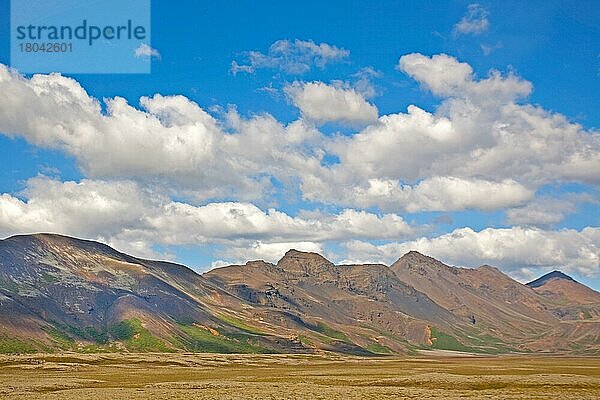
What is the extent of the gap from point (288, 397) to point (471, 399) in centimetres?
2491

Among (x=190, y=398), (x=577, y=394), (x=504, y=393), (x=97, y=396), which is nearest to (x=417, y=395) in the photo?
(x=504, y=393)

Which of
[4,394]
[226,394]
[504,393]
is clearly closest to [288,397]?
[226,394]

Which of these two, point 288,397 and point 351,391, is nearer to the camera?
point 288,397

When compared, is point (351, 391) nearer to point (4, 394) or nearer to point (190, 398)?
point (190, 398)

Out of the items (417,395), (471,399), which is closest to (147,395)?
(417,395)

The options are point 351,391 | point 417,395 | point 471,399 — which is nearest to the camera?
point 471,399

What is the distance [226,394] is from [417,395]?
27900 millimetres

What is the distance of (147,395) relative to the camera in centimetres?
8894

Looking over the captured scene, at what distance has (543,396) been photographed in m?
86.9

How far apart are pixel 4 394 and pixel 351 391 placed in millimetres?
52016

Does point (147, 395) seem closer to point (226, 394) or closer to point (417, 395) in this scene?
point (226, 394)

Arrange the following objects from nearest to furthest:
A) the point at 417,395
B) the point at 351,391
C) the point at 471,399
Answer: the point at 471,399
the point at 417,395
the point at 351,391

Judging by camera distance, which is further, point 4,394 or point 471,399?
point 4,394

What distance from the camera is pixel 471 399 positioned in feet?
270
